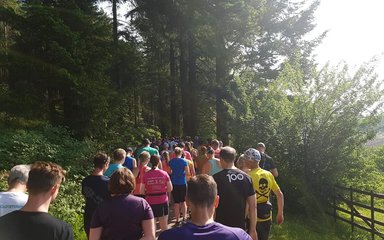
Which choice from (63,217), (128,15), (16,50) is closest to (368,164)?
(63,217)

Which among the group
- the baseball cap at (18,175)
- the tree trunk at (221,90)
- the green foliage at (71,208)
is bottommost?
the green foliage at (71,208)

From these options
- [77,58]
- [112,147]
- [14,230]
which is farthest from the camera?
[112,147]

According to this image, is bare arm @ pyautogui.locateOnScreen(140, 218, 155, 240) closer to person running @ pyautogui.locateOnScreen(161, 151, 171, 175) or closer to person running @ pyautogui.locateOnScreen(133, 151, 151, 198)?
person running @ pyautogui.locateOnScreen(133, 151, 151, 198)

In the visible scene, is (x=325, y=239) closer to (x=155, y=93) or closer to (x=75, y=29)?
(x=75, y=29)

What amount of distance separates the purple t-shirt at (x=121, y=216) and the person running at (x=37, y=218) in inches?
34.7

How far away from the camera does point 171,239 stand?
2.72m

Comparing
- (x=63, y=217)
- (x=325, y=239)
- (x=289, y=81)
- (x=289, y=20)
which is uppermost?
(x=289, y=20)

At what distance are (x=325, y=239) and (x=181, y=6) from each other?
756 inches

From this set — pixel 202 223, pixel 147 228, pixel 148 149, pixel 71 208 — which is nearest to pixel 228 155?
pixel 147 228

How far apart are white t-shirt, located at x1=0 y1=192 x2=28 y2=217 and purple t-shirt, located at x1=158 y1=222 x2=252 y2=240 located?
1941mm

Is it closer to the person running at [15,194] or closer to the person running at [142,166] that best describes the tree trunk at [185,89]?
the person running at [142,166]

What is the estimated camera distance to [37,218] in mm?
3160

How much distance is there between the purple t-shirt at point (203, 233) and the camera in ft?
8.86

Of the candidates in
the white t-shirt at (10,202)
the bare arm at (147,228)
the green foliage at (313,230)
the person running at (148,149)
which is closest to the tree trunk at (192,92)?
the green foliage at (313,230)
